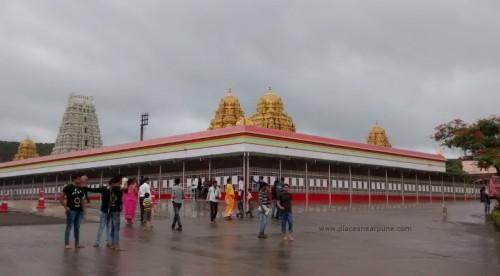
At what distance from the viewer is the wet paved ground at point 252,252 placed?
367 inches

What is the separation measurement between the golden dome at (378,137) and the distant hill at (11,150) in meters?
75.2

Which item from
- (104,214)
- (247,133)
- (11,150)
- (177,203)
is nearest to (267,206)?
(177,203)

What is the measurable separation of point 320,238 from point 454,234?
5.06 meters

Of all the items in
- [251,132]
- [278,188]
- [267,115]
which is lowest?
[278,188]

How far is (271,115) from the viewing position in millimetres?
51250

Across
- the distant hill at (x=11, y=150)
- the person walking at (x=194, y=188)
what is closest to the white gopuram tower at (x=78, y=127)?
the distant hill at (x=11, y=150)

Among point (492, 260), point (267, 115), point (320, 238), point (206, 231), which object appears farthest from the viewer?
point (267, 115)

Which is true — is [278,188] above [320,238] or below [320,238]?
above

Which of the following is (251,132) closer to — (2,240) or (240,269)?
(2,240)

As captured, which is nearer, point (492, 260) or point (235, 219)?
point (492, 260)

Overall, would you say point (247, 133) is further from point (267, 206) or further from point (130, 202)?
point (267, 206)

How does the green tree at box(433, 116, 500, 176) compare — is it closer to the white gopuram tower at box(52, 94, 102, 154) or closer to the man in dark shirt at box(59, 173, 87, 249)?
the man in dark shirt at box(59, 173, 87, 249)

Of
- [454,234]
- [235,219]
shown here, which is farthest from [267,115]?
[454,234]

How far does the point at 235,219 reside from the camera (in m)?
20.7
